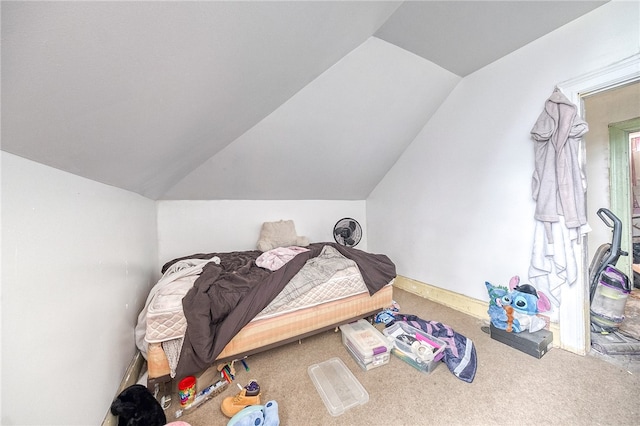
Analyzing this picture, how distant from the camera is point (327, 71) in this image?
1640 millimetres

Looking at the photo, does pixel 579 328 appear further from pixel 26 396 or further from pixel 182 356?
pixel 26 396

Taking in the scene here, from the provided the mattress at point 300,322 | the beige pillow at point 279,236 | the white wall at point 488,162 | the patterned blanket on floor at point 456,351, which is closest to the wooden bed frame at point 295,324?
the mattress at point 300,322

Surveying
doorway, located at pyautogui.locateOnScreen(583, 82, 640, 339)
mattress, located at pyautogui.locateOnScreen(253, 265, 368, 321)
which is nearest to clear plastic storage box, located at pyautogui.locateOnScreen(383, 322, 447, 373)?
mattress, located at pyautogui.locateOnScreen(253, 265, 368, 321)

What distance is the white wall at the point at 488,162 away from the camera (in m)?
1.53

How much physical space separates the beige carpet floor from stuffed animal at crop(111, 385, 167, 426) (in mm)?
161

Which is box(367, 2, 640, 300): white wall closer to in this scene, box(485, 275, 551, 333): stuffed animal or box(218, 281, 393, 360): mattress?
box(485, 275, 551, 333): stuffed animal

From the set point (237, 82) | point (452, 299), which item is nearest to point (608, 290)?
point (452, 299)

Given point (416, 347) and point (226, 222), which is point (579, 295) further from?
point (226, 222)

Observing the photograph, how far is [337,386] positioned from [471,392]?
792 millimetres

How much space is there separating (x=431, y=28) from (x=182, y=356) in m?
2.71

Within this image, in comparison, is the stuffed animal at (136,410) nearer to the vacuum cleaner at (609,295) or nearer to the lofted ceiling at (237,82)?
the lofted ceiling at (237,82)

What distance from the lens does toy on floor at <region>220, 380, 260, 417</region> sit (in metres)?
1.18

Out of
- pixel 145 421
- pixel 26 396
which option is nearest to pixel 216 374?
pixel 145 421

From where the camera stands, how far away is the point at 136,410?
1056 mm
